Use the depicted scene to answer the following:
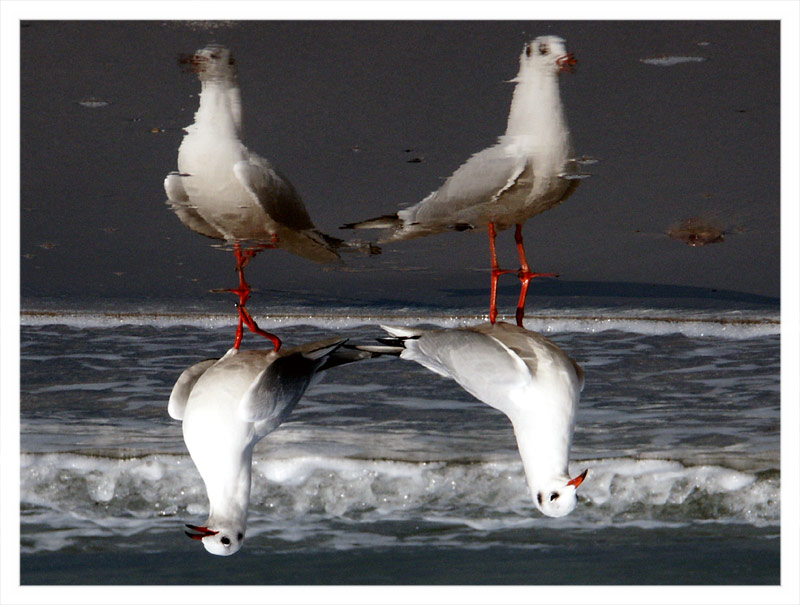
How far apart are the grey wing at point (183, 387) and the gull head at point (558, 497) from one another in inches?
39.4

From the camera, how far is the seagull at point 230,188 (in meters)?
2.30

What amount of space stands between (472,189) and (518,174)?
13cm

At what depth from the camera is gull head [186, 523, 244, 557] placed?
210 cm

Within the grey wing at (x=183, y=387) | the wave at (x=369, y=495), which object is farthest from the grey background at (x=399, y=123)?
the wave at (x=369, y=495)

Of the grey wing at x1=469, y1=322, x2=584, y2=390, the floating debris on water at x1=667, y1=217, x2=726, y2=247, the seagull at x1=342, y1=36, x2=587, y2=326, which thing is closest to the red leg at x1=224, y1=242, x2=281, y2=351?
the seagull at x1=342, y1=36, x2=587, y2=326

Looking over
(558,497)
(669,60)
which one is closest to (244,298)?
(558,497)

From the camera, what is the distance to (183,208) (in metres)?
2.62

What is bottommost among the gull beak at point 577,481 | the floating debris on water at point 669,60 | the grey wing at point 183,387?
the gull beak at point 577,481

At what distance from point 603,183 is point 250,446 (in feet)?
3.78

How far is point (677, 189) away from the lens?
2.55 meters

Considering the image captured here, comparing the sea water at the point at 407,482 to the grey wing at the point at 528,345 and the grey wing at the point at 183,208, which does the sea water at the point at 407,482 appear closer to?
the grey wing at the point at 528,345

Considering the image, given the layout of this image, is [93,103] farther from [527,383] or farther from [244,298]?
[527,383]

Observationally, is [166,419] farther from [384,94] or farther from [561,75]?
[561,75]

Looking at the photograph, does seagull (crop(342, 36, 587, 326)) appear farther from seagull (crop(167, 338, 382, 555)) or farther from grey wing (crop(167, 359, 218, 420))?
grey wing (crop(167, 359, 218, 420))
